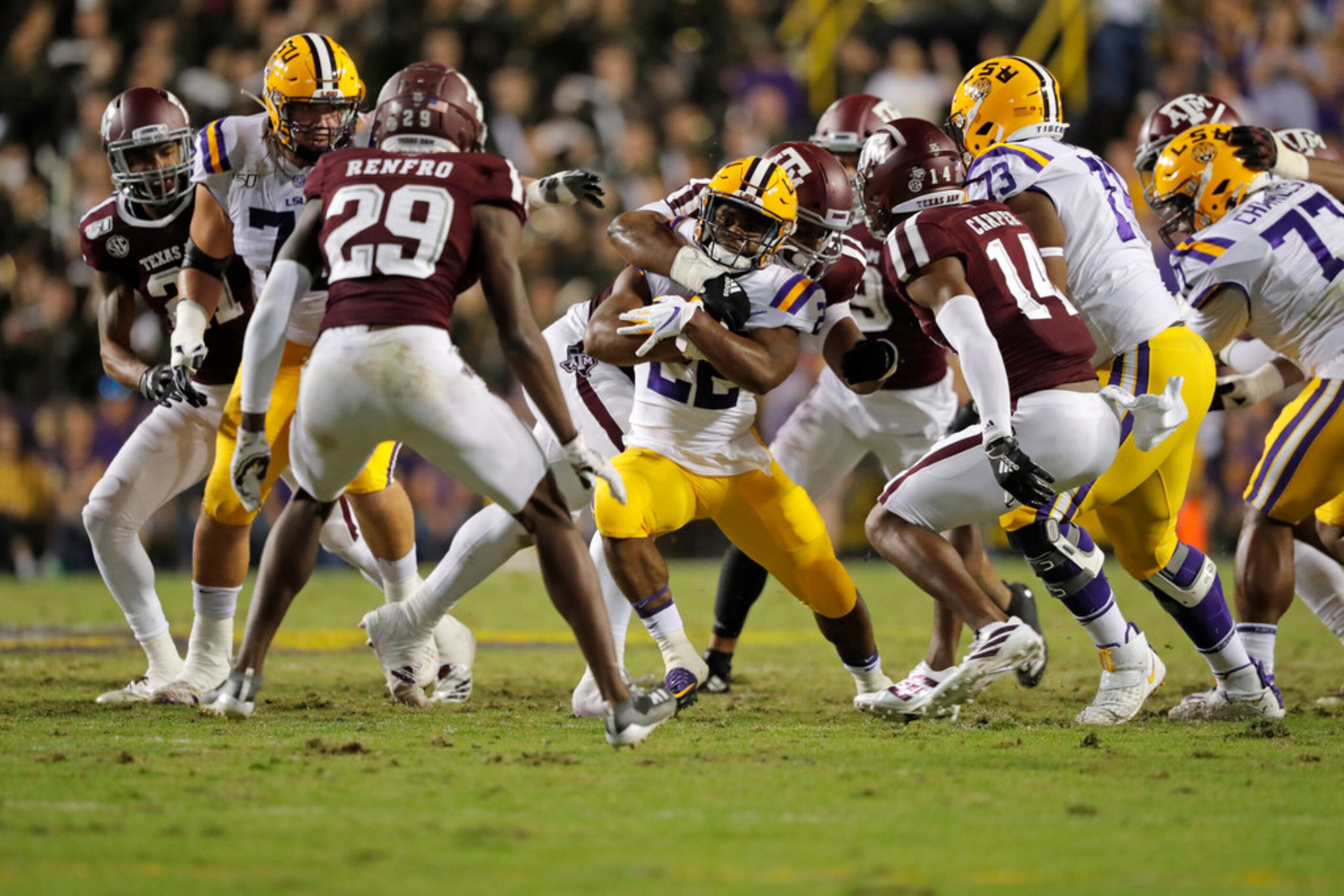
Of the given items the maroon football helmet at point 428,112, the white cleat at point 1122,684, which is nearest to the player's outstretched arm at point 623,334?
the maroon football helmet at point 428,112

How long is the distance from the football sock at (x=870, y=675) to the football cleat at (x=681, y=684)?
24.0 inches

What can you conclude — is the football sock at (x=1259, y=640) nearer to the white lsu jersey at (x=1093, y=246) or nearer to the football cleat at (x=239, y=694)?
the white lsu jersey at (x=1093, y=246)

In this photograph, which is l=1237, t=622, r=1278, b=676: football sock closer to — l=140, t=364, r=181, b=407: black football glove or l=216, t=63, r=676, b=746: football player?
l=216, t=63, r=676, b=746: football player

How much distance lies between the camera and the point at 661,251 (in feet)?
19.7

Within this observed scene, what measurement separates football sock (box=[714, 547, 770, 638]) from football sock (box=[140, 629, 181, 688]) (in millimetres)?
2258

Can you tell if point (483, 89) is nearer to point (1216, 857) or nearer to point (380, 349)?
point (380, 349)

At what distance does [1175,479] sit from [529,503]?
8.15 feet

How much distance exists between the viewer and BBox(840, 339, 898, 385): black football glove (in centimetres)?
607

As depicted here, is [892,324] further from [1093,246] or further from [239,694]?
[239,694]

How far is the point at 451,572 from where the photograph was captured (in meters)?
5.97

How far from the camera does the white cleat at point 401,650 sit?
19.9ft

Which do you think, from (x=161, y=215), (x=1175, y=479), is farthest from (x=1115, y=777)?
(x=161, y=215)

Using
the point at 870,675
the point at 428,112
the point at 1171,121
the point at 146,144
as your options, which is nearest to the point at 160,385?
the point at 146,144

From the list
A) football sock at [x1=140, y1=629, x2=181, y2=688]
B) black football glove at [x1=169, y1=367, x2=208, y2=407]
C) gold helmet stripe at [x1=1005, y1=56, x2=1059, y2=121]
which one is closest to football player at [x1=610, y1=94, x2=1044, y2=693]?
gold helmet stripe at [x1=1005, y1=56, x2=1059, y2=121]
